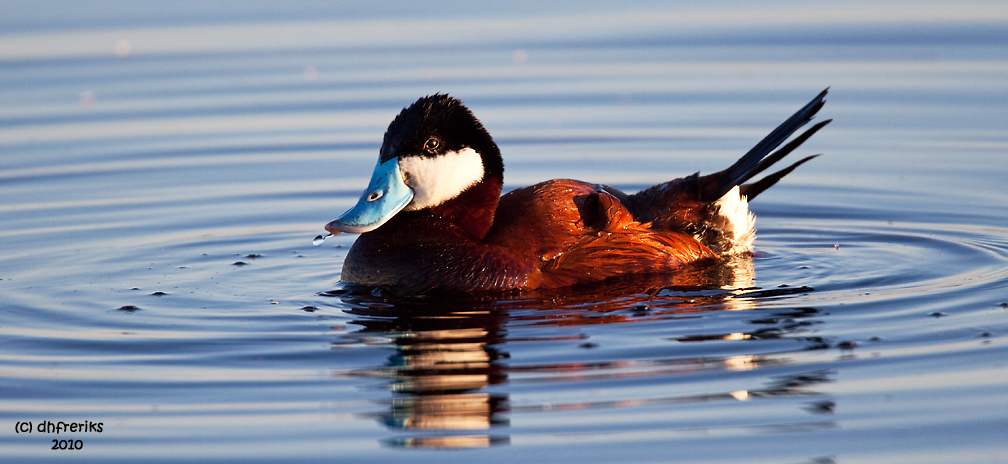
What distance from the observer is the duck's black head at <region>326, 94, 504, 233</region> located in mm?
6145

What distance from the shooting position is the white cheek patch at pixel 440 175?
619 centimetres

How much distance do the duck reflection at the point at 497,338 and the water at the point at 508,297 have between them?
0.02 m

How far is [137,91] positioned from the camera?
11.6 m

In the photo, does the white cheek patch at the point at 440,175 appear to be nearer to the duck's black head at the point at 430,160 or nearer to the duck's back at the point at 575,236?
the duck's black head at the point at 430,160

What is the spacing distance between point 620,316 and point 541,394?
3.78ft

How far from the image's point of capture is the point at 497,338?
17.1 ft

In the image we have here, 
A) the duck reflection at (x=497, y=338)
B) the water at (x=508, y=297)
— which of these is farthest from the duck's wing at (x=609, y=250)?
the water at (x=508, y=297)

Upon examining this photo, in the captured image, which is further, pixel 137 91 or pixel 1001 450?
pixel 137 91

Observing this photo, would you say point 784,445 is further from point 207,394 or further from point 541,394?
point 207,394

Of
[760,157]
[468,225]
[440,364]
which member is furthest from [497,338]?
[760,157]

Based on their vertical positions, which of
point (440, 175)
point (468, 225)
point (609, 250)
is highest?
point (440, 175)

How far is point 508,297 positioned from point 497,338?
0.74 m

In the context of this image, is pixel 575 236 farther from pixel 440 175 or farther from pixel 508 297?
pixel 440 175

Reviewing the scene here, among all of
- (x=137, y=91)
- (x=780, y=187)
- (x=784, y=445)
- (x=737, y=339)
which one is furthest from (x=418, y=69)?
(x=784, y=445)
